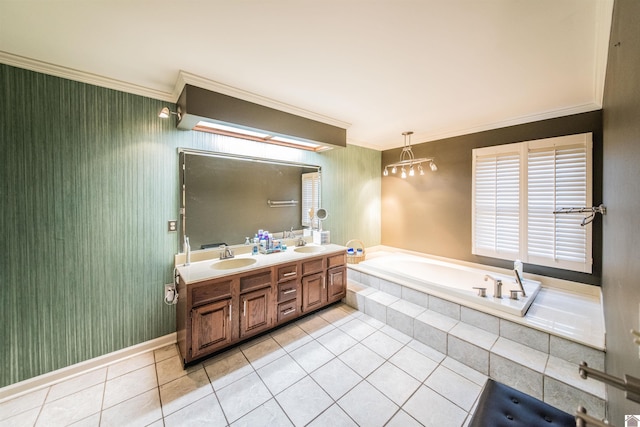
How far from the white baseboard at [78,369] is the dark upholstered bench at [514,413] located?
2.62 meters

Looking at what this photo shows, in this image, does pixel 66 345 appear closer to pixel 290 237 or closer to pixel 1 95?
pixel 1 95

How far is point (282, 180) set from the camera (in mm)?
Answer: 3154

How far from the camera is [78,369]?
1942 mm

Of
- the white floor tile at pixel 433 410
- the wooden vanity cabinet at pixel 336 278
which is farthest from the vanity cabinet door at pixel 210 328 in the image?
the white floor tile at pixel 433 410

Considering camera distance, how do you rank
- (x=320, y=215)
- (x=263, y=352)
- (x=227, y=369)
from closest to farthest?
(x=227, y=369)
(x=263, y=352)
(x=320, y=215)

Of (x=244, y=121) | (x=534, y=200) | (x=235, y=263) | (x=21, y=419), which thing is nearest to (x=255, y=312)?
(x=235, y=263)

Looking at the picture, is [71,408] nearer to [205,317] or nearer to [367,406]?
[205,317]

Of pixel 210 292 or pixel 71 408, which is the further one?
pixel 210 292

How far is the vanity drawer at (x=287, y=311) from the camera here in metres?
2.51

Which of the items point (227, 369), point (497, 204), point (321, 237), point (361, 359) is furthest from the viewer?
point (321, 237)

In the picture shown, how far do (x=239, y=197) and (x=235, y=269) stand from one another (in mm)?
957

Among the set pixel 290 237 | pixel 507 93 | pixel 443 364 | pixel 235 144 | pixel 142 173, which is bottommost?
pixel 443 364

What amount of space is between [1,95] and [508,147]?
16.0 feet

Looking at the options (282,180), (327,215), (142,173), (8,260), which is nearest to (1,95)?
Result: (142,173)
